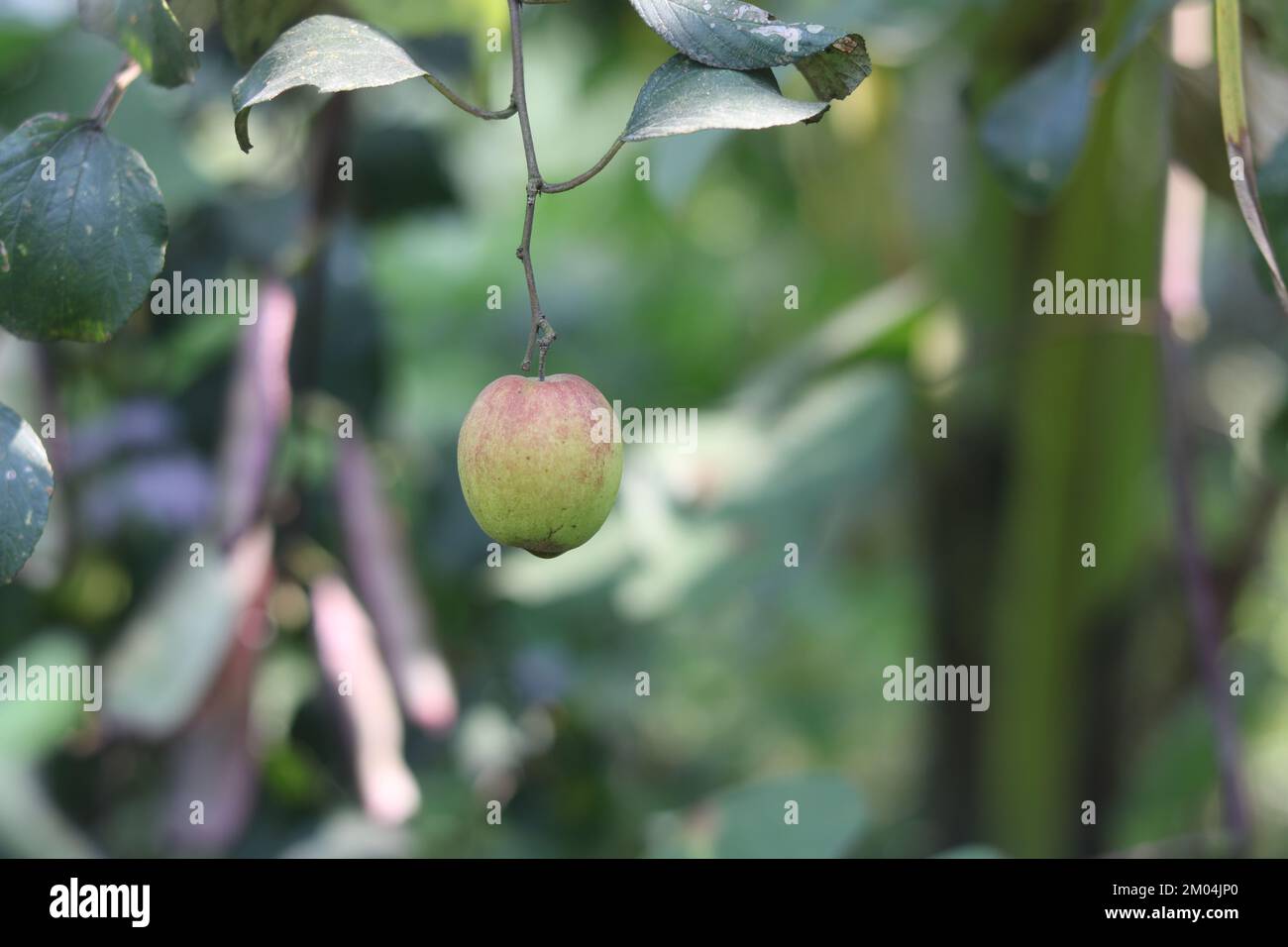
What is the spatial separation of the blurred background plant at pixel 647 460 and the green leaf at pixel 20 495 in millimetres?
182

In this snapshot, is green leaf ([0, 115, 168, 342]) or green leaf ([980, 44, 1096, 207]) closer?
green leaf ([0, 115, 168, 342])

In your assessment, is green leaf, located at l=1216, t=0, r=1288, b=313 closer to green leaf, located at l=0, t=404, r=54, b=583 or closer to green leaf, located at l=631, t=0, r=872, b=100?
green leaf, located at l=631, t=0, r=872, b=100

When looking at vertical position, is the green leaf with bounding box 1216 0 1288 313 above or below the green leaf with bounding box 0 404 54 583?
above

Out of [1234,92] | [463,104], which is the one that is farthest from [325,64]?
[1234,92]

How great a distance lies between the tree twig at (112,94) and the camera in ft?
1.46

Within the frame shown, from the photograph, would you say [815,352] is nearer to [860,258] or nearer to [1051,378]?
[1051,378]

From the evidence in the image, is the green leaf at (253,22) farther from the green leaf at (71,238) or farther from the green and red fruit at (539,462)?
the green and red fruit at (539,462)

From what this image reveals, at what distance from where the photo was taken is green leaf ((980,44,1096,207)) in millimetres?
591

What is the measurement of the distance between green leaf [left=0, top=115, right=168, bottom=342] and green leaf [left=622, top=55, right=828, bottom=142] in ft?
0.60

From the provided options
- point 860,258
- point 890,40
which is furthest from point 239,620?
point 860,258

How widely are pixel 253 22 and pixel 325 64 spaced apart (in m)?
0.11

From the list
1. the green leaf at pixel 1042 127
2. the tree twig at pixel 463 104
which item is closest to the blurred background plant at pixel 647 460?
the green leaf at pixel 1042 127

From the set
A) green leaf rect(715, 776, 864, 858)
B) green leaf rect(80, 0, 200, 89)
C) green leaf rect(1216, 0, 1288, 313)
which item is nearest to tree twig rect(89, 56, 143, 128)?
green leaf rect(80, 0, 200, 89)
